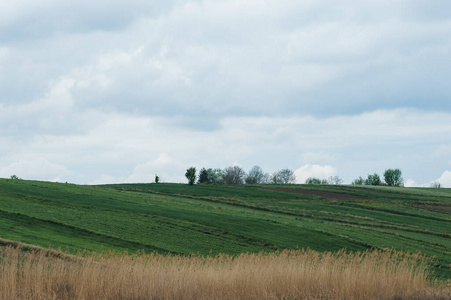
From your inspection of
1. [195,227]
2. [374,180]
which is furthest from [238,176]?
[195,227]

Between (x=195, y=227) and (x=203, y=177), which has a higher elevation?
(x=203, y=177)

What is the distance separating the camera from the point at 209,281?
14328 millimetres

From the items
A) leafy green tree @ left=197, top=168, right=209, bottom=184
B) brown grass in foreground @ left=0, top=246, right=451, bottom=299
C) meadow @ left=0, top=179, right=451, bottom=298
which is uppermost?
leafy green tree @ left=197, top=168, right=209, bottom=184

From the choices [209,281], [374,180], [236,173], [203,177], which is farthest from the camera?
[374,180]

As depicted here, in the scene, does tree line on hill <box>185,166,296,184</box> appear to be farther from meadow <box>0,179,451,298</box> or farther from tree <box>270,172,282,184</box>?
meadow <box>0,179,451,298</box>

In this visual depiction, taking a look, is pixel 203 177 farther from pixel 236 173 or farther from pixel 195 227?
pixel 195 227

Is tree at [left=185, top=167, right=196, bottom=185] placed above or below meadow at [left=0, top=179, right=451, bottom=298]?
above

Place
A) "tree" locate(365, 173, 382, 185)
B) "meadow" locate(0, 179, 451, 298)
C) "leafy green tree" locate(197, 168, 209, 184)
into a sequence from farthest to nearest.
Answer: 1. "tree" locate(365, 173, 382, 185)
2. "leafy green tree" locate(197, 168, 209, 184)
3. "meadow" locate(0, 179, 451, 298)

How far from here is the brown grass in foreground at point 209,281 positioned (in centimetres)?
1330

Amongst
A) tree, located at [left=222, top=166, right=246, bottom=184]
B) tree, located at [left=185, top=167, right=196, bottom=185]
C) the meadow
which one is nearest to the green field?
the meadow

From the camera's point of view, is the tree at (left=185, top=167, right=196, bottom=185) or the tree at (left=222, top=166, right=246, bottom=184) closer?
the tree at (left=185, top=167, right=196, bottom=185)

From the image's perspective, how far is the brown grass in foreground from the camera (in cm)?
1330

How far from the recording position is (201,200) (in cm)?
6531

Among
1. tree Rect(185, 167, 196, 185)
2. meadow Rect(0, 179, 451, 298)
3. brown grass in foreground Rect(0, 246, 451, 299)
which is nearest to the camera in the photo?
brown grass in foreground Rect(0, 246, 451, 299)
